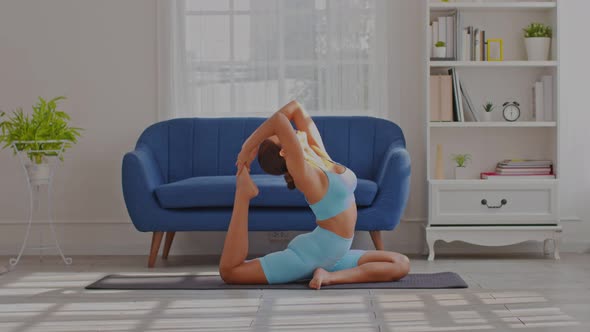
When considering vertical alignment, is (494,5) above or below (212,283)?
above

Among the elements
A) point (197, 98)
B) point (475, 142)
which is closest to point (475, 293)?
point (475, 142)

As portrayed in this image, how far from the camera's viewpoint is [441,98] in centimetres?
512

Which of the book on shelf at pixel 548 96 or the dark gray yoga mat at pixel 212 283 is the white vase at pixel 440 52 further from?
the dark gray yoga mat at pixel 212 283

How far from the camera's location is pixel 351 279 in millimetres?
3887

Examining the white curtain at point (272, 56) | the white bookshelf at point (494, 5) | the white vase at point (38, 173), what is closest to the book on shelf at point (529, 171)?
the white curtain at point (272, 56)

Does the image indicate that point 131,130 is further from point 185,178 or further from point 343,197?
point 343,197

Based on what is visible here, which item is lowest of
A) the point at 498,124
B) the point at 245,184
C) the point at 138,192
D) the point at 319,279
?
the point at 319,279

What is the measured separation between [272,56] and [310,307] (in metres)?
2.41

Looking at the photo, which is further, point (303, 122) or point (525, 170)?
point (525, 170)

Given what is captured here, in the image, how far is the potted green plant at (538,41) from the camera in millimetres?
5113

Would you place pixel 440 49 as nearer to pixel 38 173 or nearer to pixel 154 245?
pixel 154 245

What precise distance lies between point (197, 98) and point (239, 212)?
181 cm

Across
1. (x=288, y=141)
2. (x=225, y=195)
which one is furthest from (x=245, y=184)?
(x=225, y=195)

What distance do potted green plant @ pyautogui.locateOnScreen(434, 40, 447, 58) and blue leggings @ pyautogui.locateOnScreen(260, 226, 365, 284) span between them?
5.45 feet
